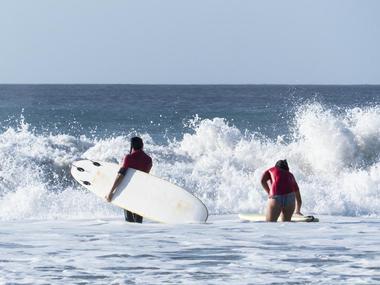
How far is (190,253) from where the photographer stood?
10.2 meters

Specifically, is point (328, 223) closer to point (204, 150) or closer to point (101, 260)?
point (101, 260)

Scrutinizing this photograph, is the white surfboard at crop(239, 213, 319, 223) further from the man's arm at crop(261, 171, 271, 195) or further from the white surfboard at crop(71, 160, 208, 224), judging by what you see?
the white surfboard at crop(71, 160, 208, 224)

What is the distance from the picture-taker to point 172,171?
2236 centimetres

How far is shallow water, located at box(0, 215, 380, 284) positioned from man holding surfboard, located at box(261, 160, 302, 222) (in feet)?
0.80

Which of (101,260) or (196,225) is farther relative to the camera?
(196,225)

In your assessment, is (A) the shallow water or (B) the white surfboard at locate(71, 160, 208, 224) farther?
(B) the white surfboard at locate(71, 160, 208, 224)

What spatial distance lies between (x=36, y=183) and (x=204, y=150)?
271 inches

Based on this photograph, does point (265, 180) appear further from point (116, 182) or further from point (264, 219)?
point (116, 182)

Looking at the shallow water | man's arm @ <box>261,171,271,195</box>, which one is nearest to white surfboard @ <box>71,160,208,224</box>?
the shallow water

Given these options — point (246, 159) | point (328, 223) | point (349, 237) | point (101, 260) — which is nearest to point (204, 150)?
point (246, 159)

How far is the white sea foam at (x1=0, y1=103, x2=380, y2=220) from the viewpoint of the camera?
54.2ft

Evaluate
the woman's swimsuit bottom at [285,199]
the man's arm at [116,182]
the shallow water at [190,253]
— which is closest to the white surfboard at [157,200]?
the man's arm at [116,182]

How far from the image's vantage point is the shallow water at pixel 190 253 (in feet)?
28.9

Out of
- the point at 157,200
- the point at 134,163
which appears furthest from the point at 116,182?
the point at 157,200
